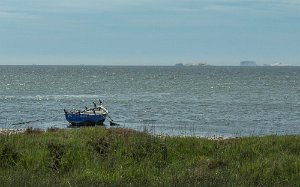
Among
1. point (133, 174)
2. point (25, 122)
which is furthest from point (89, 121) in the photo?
point (133, 174)

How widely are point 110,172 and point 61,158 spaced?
101 inches

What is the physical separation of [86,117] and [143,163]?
129 feet

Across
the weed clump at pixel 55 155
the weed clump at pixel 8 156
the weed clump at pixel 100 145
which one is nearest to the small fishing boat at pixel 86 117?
the weed clump at pixel 100 145

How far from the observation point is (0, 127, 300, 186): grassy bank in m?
9.85

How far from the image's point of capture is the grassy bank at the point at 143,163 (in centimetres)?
985

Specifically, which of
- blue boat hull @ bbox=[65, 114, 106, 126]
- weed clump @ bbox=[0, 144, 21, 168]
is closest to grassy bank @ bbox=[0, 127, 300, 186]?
weed clump @ bbox=[0, 144, 21, 168]

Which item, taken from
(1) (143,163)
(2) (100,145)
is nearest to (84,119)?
(2) (100,145)

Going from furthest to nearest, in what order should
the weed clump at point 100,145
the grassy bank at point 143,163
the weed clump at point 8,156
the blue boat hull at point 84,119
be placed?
the blue boat hull at point 84,119 → the weed clump at point 100,145 → the weed clump at point 8,156 → the grassy bank at point 143,163

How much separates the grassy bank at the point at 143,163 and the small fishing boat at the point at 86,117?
33779mm

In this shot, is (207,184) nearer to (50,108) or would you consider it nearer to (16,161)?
(16,161)

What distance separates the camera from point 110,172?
11.9 m

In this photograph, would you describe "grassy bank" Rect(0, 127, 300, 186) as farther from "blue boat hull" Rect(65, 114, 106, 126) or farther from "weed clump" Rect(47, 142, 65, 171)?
"blue boat hull" Rect(65, 114, 106, 126)

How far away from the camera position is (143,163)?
13328mm

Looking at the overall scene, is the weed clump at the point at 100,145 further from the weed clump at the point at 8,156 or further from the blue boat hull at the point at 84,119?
the blue boat hull at the point at 84,119
